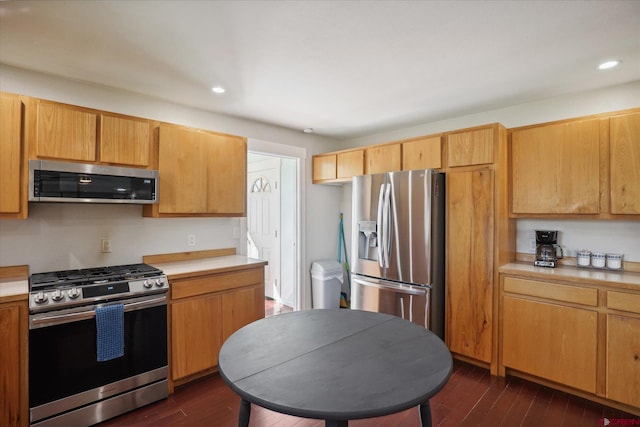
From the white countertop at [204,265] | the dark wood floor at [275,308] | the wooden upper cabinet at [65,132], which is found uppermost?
the wooden upper cabinet at [65,132]

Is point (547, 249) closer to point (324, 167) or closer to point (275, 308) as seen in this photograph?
point (324, 167)

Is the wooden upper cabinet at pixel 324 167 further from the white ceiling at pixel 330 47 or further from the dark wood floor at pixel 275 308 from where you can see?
the dark wood floor at pixel 275 308

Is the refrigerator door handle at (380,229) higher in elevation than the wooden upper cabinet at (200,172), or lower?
lower

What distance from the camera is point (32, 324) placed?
6.37 feet

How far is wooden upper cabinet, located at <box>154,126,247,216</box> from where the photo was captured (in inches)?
110

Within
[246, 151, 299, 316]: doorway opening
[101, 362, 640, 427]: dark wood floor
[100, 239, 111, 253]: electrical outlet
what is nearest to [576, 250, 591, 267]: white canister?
[101, 362, 640, 427]: dark wood floor

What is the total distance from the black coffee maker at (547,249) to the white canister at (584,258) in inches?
6.6

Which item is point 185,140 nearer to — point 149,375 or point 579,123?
point 149,375

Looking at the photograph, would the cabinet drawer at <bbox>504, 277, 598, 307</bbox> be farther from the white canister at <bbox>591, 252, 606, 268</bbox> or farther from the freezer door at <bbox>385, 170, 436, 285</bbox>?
the freezer door at <bbox>385, 170, 436, 285</bbox>

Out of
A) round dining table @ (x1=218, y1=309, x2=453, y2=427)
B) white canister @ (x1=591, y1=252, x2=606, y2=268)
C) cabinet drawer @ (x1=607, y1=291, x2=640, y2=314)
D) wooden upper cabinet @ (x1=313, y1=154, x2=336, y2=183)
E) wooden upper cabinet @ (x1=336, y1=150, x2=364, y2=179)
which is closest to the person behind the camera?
round dining table @ (x1=218, y1=309, x2=453, y2=427)

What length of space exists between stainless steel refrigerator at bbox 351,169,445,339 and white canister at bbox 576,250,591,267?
43.5 inches

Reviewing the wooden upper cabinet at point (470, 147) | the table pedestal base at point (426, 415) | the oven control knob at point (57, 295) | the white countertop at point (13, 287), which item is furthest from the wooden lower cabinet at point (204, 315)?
the wooden upper cabinet at point (470, 147)

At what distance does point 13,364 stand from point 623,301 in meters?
3.96

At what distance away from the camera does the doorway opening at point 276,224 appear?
14.3 ft
